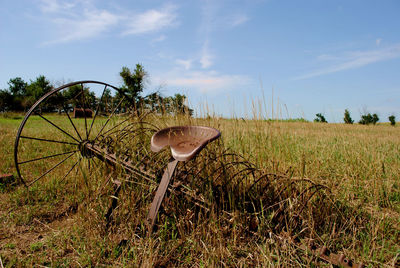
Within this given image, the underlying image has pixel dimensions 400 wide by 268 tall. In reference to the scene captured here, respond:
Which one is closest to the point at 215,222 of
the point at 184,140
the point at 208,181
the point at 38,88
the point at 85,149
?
the point at 208,181

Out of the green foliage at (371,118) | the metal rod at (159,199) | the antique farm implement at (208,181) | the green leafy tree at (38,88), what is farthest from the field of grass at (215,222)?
the green leafy tree at (38,88)

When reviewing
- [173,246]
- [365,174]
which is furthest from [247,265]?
[365,174]

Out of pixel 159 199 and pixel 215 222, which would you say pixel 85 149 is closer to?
pixel 159 199

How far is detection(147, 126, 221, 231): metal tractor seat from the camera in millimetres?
1889

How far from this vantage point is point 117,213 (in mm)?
2594

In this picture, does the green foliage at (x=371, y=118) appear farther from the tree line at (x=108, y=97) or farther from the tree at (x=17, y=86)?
the tree at (x=17, y=86)

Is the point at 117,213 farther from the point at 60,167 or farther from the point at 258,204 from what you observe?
the point at 60,167

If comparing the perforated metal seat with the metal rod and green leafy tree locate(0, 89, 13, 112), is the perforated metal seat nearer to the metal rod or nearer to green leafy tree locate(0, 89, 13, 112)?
the metal rod

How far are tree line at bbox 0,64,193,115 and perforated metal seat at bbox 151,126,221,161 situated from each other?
4.19 ft

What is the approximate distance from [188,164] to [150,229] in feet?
4.04

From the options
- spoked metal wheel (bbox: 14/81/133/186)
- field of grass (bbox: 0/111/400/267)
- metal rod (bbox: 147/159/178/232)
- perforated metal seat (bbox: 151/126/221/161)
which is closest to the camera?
perforated metal seat (bbox: 151/126/221/161)

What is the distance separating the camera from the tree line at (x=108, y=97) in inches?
151

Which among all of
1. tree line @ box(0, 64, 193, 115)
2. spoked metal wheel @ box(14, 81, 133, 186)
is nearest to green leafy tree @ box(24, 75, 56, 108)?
tree line @ box(0, 64, 193, 115)

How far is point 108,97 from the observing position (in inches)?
205
